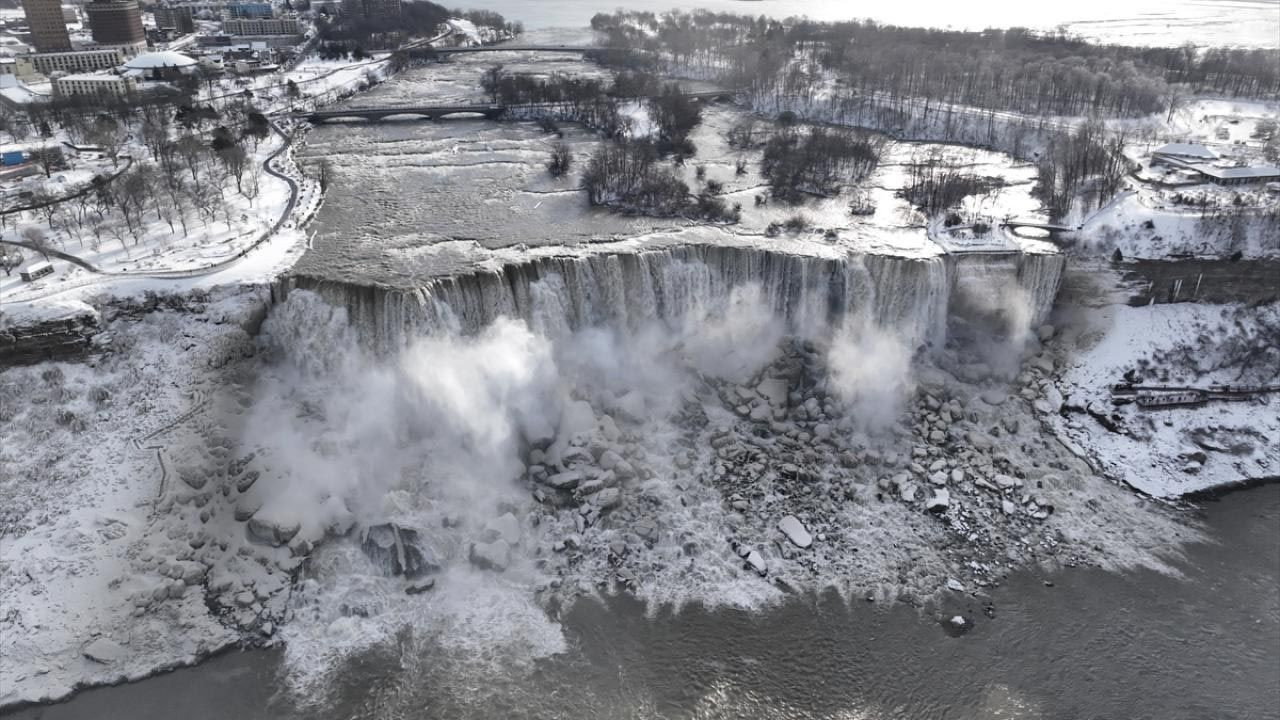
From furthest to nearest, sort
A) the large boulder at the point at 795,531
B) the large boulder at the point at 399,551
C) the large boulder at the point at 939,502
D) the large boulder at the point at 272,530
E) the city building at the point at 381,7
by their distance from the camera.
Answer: the city building at the point at 381,7, the large boulder at the point at 939,502, the large boulder at the point at 795,531, the large boulder at the point at 272,530, the large boulder at the point at 399,551

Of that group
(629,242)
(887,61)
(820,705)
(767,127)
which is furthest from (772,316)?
(887,61)

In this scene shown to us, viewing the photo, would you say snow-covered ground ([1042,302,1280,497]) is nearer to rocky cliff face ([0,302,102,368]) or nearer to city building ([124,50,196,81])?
rocky cliff face ([0,302,102,368])

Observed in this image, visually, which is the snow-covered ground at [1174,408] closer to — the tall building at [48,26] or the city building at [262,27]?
the tall building at [48,26]

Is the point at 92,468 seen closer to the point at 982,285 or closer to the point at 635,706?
the point at 635,706

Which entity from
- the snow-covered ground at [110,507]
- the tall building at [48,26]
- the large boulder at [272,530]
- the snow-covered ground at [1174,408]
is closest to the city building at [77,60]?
the tall building at [48,26]

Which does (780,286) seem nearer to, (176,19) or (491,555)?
(491,555)
